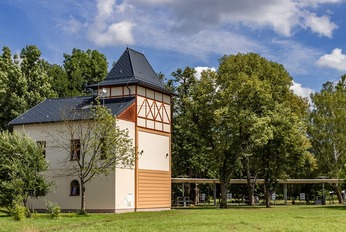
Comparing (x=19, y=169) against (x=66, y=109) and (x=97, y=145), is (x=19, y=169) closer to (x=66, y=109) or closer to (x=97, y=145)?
(x=97, y=145)

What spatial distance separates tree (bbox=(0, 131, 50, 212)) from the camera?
3319 centimetres

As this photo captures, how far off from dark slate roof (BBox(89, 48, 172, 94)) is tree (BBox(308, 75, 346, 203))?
24.5 m

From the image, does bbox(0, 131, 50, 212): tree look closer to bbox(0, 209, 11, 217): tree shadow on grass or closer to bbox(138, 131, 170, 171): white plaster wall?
bbox(0, 209, 11, 217): tree shadow on grass

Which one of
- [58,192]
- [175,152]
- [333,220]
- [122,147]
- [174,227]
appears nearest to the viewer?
[174,227]

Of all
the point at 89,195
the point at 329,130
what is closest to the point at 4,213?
the point at 89,195

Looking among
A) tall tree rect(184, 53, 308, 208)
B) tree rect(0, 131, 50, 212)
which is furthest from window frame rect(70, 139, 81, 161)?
tall tree rect(184, 53, 308, 208)

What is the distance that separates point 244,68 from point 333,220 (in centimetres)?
2327

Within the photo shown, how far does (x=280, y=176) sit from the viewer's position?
48.1m

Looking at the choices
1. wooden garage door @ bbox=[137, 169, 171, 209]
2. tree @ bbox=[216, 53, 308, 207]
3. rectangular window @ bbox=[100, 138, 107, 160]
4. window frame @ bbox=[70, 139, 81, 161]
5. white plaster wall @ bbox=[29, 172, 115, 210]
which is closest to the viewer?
rectangular window @ bbox=[100, 138, 107, 160]

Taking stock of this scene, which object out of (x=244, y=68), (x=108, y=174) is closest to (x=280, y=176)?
(x=244, y=68)

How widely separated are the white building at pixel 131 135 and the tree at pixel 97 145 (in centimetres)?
118

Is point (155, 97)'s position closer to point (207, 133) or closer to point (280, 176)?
point (207, 133)

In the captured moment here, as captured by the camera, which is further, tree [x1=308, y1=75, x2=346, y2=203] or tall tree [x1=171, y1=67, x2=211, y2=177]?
tree [x1=308, y1=75, x2=346, y2=203]

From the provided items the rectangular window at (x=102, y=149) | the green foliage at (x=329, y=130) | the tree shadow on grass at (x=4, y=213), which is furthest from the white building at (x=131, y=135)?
the green foliage at (x=329, y=130)
